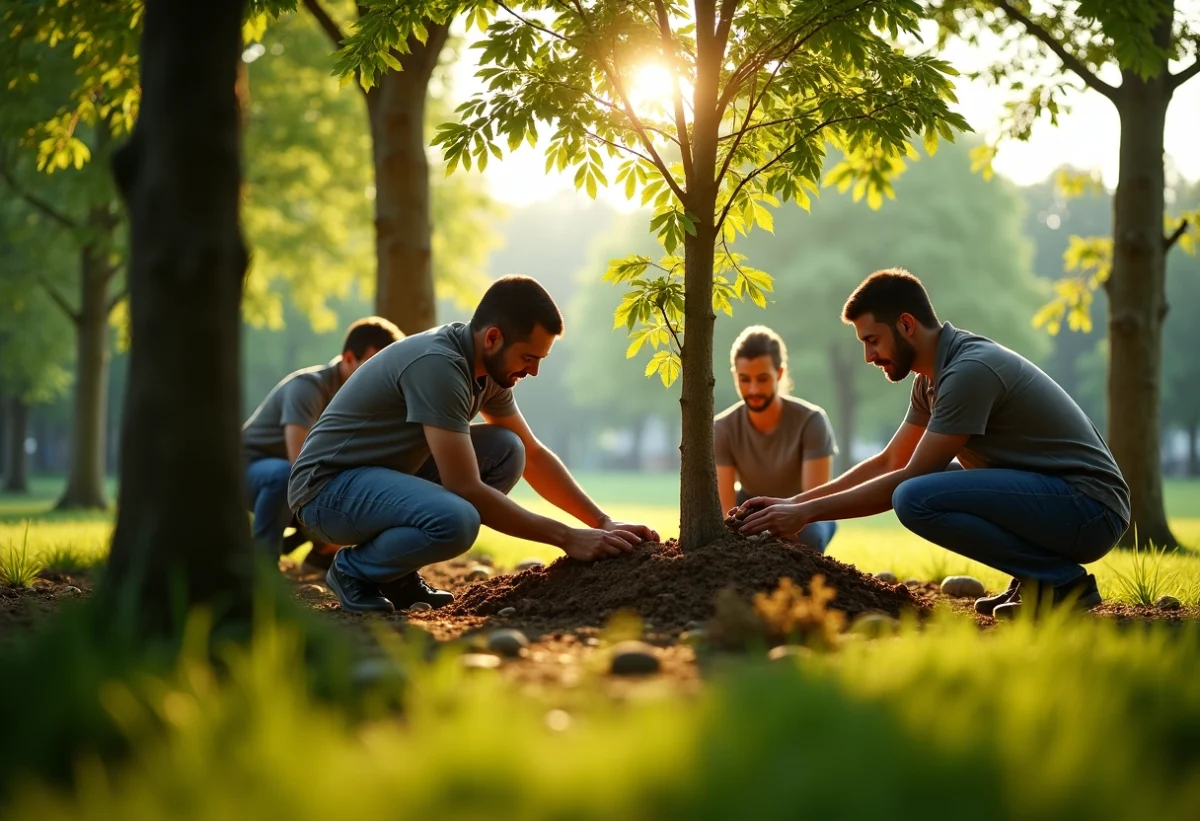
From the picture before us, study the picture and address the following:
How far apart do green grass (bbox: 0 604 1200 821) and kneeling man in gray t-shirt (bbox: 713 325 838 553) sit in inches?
157

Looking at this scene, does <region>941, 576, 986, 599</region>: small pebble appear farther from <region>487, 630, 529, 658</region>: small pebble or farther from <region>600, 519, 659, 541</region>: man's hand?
<region>487, 630, 529, 658</region>: small pebble

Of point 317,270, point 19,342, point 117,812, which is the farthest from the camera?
point 19,342

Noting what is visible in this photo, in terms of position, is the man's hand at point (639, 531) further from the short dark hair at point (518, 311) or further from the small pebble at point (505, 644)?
the small pebble at point (505, 644)

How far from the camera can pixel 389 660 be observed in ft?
9.29

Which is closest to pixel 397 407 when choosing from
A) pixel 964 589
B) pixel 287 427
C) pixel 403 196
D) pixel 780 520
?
pixel 780 520

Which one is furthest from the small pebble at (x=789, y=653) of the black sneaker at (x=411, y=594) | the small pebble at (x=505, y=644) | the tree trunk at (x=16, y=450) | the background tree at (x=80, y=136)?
the tree trunk at (x=16, y=450)

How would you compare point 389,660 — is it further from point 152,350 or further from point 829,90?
point 829,90

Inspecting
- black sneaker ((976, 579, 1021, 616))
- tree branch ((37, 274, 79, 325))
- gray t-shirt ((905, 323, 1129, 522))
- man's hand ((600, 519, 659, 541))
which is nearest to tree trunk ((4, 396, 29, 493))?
tree branch ((37, 274, 79, 325))

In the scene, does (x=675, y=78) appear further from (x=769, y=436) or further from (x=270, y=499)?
(x=270, y=499)

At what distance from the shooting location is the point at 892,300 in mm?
4945

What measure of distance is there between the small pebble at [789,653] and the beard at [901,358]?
2199mm

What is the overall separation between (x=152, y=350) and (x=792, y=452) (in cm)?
457

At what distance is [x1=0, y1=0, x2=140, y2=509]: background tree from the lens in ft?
22.8

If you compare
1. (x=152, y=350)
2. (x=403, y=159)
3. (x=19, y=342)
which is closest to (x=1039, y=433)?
(x=152, y=350)
